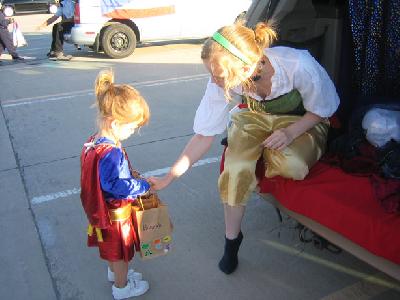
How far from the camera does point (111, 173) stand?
1.93 meters

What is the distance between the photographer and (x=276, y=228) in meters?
2.86

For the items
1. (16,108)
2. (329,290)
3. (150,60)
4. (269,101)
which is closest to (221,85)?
(269,101)

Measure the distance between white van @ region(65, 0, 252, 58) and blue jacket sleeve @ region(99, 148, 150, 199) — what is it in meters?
6.88

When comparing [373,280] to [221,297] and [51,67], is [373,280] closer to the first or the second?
[221,297]

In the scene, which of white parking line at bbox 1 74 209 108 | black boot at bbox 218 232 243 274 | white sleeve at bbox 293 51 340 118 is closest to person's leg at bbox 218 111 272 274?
black boot at bbox 218 232 243 274

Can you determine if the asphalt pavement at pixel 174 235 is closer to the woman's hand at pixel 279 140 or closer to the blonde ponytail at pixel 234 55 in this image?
the woman's hand at pixel 279 140

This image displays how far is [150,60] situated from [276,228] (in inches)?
241

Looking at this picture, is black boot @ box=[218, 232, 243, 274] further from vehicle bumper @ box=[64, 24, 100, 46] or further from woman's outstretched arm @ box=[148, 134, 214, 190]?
vehicle bumper @ box=[64, 24, 100, 46]

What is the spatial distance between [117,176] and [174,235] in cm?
106

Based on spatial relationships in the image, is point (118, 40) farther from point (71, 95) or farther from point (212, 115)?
point (212, 115)

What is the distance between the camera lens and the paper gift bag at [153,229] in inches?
80.4

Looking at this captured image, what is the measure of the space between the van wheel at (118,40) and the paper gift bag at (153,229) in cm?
694

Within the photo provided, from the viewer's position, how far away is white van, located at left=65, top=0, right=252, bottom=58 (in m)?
8.28

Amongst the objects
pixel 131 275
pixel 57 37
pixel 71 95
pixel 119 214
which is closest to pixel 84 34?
pixel 57 37
